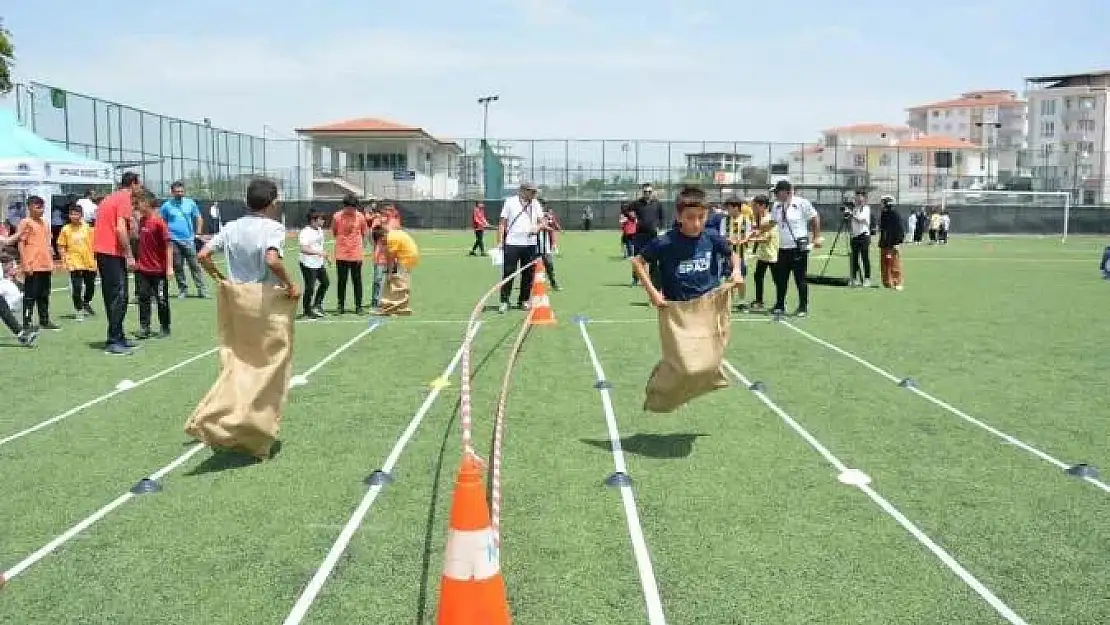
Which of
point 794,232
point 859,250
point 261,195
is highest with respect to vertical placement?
point 261,195

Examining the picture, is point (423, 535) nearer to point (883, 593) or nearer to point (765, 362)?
point (883, 593)

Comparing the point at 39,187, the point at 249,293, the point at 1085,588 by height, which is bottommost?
the point at 1085,588

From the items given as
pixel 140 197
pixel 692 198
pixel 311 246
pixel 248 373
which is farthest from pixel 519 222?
pixel 248 373

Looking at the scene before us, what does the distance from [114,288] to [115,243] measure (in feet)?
1.64

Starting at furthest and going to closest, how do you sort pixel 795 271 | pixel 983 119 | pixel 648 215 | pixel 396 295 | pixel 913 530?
pixel 983 119, pixel 648 215, pixel 396 295, pixel 795 271, pixel 913 530

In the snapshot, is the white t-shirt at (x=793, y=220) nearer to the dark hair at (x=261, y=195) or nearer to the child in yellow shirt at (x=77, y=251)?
the dark hair at (x=261, y=195)

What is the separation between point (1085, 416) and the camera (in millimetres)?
7891

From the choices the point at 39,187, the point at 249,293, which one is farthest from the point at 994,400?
the point at 39,187

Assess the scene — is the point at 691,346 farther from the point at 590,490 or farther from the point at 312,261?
the point at 312,261

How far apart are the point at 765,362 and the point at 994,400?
248 cm

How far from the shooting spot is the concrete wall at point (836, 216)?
50.3m

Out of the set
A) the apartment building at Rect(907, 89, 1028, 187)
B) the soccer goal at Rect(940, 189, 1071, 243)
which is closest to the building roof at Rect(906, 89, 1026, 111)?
the apartment building at Rect(907, 89, 1028, 187)

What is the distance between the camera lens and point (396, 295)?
14523 millimetres

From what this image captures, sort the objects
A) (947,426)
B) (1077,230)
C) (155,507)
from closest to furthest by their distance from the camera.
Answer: (155,507) < (947,426) < (1077,230)
